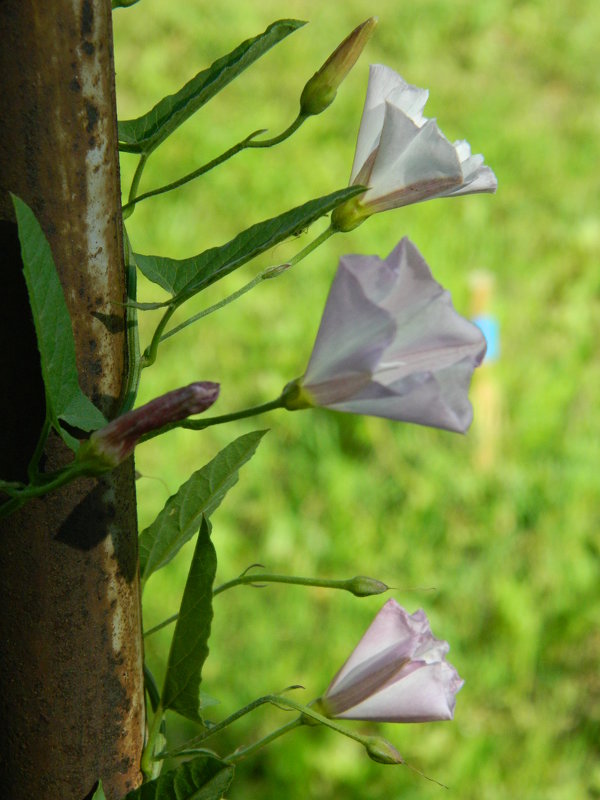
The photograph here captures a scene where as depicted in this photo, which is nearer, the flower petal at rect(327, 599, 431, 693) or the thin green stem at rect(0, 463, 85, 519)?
the thin green stem at rect(0, 463, 85, 519)

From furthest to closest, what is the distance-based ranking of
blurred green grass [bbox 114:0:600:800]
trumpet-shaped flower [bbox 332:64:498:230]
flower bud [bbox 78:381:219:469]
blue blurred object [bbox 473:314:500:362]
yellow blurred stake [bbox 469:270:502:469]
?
1. yellow blurred stake [bbox 469:270:502:469]
2. blue blurred object [bbox 473:314:500:362]
3. blurred green grass [bbox 114:0:600:800]
4. trumpet-shaped flower [bbox 332:64:498:230]
5. flower bud [bbox 78:381:219:469]

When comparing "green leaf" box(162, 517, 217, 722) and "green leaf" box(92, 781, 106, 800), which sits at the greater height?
"green leaf" box(162, 517, 217, 722)

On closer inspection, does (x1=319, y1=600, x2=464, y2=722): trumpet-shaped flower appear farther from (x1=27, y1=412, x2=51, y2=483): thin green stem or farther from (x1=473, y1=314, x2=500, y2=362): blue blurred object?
(x1=473, y1=314, x2=500, y2=362): blue blurred object

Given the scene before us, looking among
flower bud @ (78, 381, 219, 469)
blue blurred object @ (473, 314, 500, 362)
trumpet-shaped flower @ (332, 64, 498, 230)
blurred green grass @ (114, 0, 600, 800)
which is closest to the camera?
flower bud @ (78, 381, 219, 469)

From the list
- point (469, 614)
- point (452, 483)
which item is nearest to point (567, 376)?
point (452, 483)

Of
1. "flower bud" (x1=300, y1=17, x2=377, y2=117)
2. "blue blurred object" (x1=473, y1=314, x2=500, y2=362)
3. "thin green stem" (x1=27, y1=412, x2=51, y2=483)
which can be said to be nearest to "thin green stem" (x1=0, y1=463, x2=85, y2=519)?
"thin green stem" (x1=27, y1=412, x2=51, y2=483)

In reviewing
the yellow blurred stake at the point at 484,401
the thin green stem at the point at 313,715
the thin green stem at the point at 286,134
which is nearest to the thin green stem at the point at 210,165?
the thin green stem at the point at 286,134

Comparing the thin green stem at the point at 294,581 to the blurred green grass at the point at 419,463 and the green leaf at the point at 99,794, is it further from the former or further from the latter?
the blurred green grass at the point at 419,463
